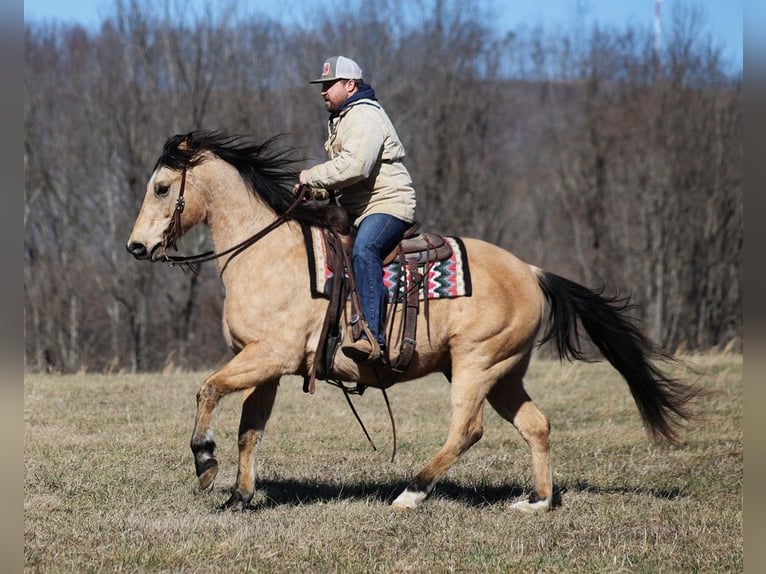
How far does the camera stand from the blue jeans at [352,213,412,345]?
7055 millimetres

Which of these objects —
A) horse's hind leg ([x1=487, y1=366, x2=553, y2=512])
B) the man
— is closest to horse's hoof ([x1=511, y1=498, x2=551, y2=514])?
horse's hind leg ([x1=487, y1=366, x2=553, y2=512])

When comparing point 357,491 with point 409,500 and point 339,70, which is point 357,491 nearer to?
point 409,500

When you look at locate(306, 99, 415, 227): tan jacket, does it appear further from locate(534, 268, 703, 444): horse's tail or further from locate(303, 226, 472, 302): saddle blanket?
locate(534, 268, 703, 444): horse's tail

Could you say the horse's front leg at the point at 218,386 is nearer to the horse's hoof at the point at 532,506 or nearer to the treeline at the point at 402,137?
the horse's hoof at the point at 532,506

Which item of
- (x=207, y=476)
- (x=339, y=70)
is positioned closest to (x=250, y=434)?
(x=207, y=476)

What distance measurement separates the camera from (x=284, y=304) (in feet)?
22.9

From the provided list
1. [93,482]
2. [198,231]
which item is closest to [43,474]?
[93,482]

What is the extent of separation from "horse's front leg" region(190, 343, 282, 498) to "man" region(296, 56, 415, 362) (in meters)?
0.59

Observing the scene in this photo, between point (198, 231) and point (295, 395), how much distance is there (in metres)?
19.3

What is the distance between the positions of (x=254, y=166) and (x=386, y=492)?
9.06 ft

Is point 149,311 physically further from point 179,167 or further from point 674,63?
point 179,167

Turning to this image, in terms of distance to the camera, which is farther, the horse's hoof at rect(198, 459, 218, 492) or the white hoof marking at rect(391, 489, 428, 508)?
the white hoof marking at rect(391, 489, 428, 508)

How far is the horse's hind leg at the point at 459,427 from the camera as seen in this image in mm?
7289


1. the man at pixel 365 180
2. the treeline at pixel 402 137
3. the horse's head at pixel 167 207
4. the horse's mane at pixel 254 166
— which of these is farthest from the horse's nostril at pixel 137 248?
the treeline at pixel 402 137
